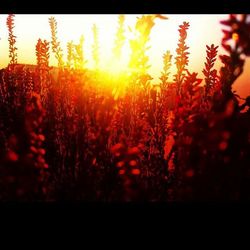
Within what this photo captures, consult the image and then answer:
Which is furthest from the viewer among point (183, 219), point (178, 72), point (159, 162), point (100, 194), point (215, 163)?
point (178, 72)

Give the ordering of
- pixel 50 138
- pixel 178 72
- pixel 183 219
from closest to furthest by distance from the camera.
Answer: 1. pixel 183 219
2. pixel 50 138
3. pixel 178 72

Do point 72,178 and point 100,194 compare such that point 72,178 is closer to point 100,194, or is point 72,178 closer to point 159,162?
point 100,194

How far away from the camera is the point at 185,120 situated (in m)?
2.92

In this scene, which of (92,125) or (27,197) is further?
(92,125)

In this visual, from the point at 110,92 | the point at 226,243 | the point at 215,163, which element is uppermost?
the point at 110,92

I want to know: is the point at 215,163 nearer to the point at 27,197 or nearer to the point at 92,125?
the point at 92,125

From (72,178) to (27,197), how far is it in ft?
1.46

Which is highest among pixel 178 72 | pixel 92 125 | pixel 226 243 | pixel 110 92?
pixel 178 72

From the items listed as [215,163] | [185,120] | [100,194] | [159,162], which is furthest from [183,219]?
[159,162]

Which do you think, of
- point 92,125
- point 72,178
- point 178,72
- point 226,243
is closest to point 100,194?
point 72,178

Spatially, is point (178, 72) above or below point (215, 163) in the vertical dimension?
above

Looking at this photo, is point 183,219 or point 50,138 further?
point 50,138

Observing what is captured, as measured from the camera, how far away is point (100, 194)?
8.88ft

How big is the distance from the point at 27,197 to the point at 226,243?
1302mm
